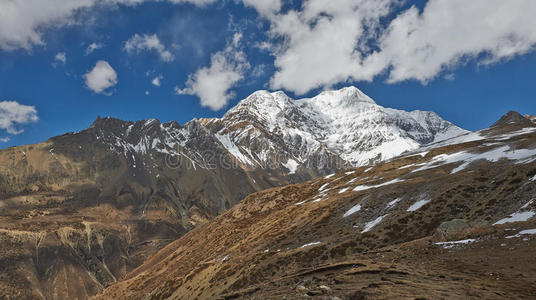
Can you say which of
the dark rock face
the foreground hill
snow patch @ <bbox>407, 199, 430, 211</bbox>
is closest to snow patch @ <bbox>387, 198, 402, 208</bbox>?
the foreground hill

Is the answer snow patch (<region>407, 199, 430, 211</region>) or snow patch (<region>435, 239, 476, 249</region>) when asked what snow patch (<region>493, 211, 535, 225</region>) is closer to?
snow patch (<region>435, 239, 476, 249</region>)

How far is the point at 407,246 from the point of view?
34625 mm

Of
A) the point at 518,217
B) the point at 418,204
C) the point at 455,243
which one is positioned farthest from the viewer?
the point at 418,204

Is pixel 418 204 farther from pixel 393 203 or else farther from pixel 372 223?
pixel 372 223

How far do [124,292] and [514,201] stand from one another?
4620 inches

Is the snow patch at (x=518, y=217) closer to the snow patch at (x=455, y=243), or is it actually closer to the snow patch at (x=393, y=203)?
the snow patch at (x=455, y=243)

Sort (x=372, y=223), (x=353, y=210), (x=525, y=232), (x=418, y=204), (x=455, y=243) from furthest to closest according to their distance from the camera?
(x=353, y=210)
(x=372, y=223)
(x=418, y=204)
(x=455, y=243)
(x=525, y=232)

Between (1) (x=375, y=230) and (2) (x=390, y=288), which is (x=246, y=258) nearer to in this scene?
(1) (x=375, y=230)

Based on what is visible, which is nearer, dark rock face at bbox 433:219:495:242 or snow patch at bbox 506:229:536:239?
snow patch at bbox 506:229:536:239

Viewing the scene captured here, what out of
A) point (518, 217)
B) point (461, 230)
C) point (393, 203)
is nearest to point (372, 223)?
point (393, 203)

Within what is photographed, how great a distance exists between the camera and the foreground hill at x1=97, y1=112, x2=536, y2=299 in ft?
71.7

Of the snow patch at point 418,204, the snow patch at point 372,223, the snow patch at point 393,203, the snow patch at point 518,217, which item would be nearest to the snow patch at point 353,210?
the snow patch at point 393,203

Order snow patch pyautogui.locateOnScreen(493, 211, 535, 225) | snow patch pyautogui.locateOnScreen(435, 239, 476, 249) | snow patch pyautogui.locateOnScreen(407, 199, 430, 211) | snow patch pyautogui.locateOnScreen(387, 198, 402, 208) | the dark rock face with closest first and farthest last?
1. snow patch pyautogui.locateOnScreen(435, 239, 476, 249)
2. snow patch pyautogui.locateOnScreen(493, 211, 535, 225)
3. the dark rock face
4. snow patch pyautogui.locateOnScreen(407, 199, 430, 211)
5. snow patch pyautogui.locateOnScreen(387, 198, 402, 208)

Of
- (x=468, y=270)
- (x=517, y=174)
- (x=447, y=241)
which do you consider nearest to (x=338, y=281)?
(x=468, y=270)
